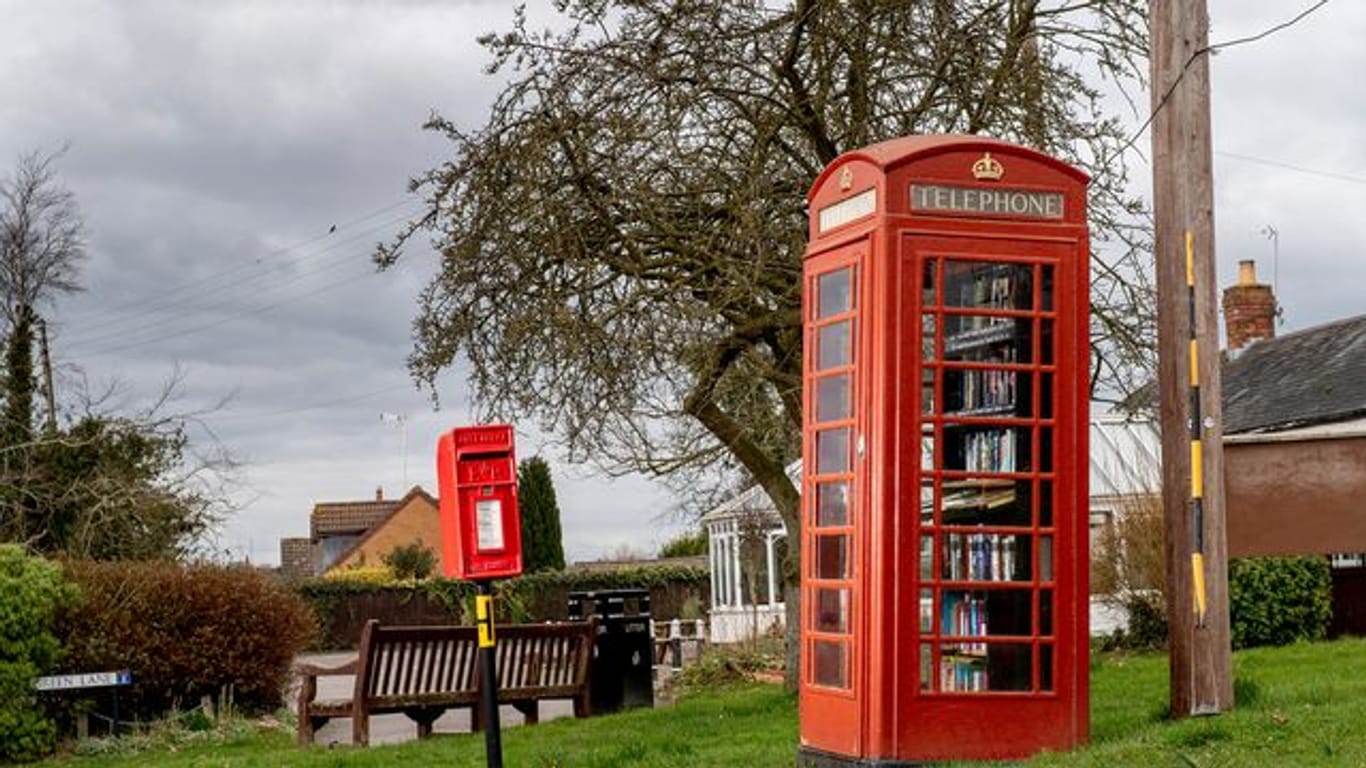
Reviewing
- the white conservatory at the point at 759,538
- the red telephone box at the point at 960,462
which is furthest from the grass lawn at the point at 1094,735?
the white conservatory at the point at 759,538

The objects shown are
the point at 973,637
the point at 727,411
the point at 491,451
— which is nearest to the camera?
the point at 491,451

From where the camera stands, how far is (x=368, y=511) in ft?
245

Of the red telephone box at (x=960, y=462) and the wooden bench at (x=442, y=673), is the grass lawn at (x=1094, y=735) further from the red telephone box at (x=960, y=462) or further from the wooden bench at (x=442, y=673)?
the red telephone box at (x=960, y=462)

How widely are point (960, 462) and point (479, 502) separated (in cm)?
289

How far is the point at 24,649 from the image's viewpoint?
18672mm

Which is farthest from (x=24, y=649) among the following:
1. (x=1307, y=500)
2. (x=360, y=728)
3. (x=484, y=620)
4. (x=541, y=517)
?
(x=541, y=517)

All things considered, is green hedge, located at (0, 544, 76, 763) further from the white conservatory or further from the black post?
the white conservatory

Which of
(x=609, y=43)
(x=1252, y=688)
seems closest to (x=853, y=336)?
(x=1252, y=688)

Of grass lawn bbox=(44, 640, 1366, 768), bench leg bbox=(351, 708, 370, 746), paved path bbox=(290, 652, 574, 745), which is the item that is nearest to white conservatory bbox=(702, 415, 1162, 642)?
paved path bbox=(290, 652, 574, 745)

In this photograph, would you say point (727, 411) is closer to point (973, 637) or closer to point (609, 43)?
point (609, 43)

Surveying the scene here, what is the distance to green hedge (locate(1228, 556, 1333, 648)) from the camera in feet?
66.7

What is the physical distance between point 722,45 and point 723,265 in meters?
1.94

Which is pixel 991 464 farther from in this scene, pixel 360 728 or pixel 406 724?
pixel 406 724

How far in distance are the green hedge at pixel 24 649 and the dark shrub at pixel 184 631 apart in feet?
2.28
